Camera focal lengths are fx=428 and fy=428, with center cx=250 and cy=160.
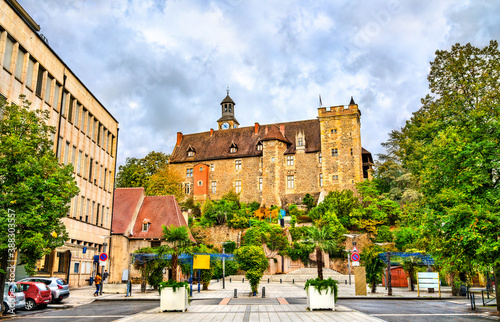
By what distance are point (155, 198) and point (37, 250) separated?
106 ft

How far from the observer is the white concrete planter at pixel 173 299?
17578 mm

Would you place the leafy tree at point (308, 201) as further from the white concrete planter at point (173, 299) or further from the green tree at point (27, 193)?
the green tree at point (27, 193)

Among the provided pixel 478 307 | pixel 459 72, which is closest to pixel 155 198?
pixel 459 72

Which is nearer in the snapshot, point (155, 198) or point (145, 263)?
point (145, 263)

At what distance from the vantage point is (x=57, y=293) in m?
23.1

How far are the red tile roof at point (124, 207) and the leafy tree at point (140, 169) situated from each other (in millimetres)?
12317

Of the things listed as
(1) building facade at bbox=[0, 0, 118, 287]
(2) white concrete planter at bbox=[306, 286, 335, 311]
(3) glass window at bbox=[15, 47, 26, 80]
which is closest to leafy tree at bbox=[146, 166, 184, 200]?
(1) building facade at bbox=[0, 0, 118, 287]

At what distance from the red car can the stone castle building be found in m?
47.3

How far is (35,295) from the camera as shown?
20.7 meters

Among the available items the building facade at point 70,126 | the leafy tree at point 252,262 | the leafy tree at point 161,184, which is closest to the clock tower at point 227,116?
the leafy tree at point 161,184

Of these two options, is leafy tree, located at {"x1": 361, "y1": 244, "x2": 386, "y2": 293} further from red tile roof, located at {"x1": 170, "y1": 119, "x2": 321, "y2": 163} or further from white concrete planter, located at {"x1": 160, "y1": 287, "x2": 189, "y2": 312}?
red tile roof, located at {"x1": 170, "y1": 119, "x2": 321, "y2": 163}

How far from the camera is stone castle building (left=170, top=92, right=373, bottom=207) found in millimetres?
65625

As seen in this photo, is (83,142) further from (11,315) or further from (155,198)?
(11,315)

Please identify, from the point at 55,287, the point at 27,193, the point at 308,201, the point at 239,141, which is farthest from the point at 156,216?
the point at 239,141
